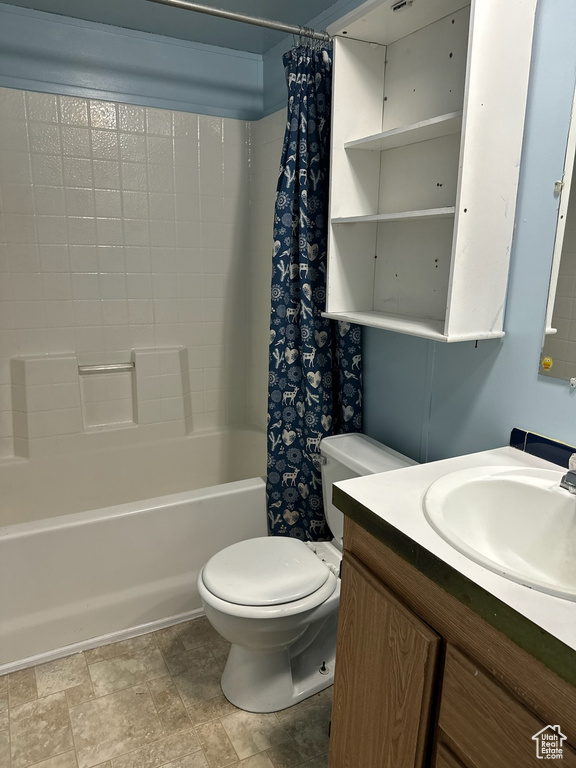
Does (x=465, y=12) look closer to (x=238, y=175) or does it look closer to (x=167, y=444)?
(x=238, y=175)

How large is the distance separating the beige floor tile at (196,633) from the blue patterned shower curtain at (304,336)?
43 cm

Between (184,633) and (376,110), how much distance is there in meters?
1.90

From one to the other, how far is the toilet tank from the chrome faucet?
1.88 feet

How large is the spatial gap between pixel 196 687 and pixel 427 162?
5.78 ft

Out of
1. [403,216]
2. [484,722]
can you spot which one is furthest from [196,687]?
[403,216]

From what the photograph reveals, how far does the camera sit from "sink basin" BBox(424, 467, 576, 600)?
1044 millimetres

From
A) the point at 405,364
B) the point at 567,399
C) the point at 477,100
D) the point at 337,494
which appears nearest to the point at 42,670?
the point at 337,494

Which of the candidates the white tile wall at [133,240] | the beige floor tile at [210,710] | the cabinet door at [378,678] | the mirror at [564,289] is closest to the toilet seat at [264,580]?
the cabinet door at [378,678]

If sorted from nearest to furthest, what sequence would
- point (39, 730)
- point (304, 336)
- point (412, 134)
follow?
1. point (412, 134)
2. point (39, 730)
3. point (304, 336)

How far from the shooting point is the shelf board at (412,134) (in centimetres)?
126

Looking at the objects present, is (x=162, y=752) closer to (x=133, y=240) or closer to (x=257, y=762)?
(x=257, y=762)

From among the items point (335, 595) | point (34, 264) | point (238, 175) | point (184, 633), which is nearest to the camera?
point (335, 595)

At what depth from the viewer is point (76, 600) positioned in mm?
1795

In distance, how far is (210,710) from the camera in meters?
1.59
